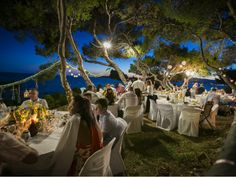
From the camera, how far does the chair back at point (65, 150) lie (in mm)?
2061

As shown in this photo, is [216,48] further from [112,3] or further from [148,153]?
[148,153]

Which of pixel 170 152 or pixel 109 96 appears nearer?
pixel 170 152

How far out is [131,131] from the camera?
219 inches

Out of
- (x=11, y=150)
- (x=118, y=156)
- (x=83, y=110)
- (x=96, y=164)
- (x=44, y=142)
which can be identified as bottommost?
(x=118, y=156)

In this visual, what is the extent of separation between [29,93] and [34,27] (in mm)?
4399

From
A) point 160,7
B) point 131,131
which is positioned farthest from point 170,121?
point 160,7

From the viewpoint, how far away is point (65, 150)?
6.77 feet

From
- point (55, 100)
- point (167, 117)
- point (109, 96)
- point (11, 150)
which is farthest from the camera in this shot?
point (55, 100)

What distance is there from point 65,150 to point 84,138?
0.26 meters

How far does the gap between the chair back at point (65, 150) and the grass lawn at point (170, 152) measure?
1.58m

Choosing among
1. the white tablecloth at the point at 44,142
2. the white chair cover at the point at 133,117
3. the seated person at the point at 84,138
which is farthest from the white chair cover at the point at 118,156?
the white chair cover at the point at 133,117

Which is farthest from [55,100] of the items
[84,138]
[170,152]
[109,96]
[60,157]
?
[60,157]

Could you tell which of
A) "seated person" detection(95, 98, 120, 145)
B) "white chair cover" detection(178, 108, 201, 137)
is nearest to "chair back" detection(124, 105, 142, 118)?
"white chair cover" detection(178, 108, 201, 137)

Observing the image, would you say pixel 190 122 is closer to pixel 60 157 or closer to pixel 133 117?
pixel 133 117
